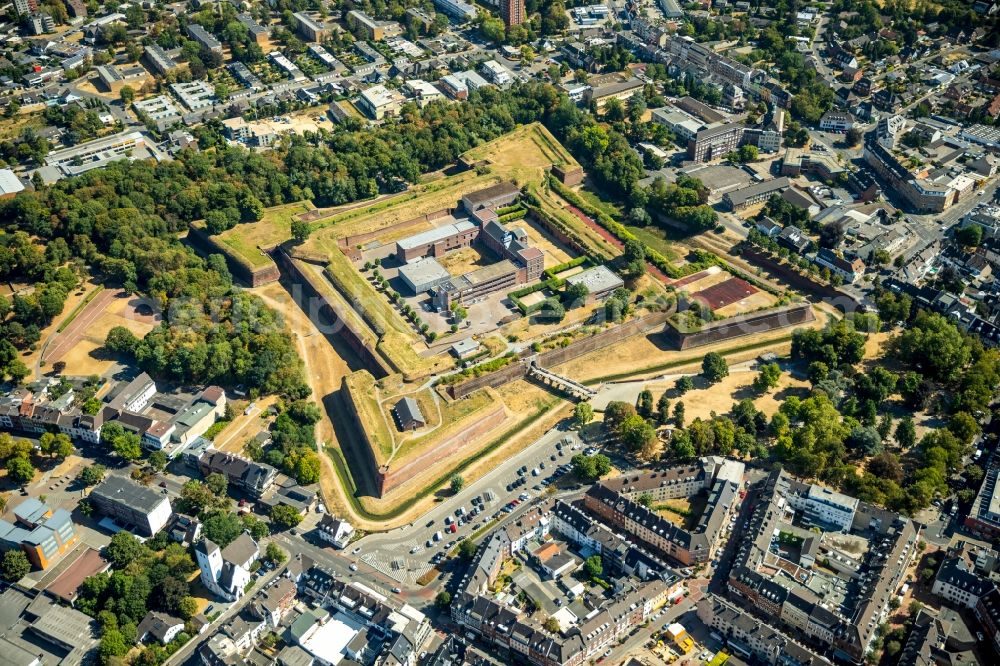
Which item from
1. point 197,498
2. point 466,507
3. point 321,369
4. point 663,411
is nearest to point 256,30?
point 321,369

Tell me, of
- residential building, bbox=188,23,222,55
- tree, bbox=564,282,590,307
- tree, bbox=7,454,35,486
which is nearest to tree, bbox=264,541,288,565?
tree, bbox=7,454,35,486

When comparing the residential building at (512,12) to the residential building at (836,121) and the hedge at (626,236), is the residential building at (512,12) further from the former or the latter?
the residential building at (836,121)

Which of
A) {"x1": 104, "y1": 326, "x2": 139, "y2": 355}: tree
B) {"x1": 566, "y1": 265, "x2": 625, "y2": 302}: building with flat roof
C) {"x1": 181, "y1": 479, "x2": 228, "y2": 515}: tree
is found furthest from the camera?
{"x1": 566, "y1": 265, "x2": 625, "y2": 302}: building with flat roof

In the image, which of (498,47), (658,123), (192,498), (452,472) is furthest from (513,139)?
(192,498)

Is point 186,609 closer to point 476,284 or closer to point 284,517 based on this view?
point 284,517

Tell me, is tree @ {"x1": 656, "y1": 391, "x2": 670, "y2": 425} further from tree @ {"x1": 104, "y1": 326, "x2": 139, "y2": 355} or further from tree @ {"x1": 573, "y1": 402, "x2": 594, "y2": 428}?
tree @ {"x1": 104, "y1": 326, "x2": 139, "y2": 355}

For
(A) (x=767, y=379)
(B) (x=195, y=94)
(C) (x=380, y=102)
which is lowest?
(A) (x=767, y=379)
